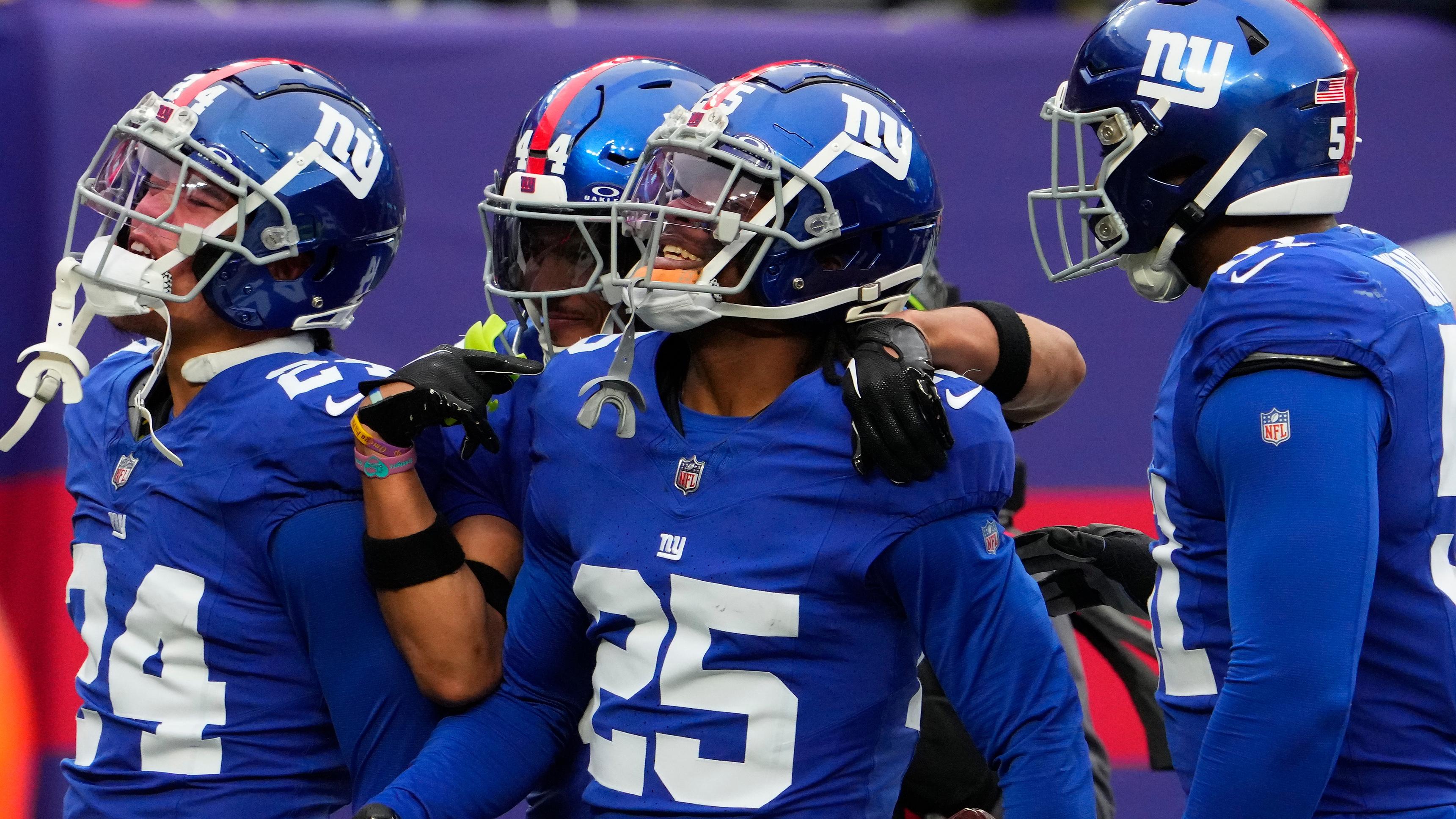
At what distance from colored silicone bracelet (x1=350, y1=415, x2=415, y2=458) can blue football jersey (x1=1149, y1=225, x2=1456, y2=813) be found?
2.56 feet

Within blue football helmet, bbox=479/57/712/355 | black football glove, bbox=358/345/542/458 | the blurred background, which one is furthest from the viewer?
the blurred background

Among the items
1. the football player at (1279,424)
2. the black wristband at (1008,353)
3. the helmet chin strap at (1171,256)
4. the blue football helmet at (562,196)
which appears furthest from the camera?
the blue football helmet at (562,196)

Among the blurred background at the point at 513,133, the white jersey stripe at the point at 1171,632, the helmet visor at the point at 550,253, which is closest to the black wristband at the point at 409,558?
the helmet visor at the point at 550,253

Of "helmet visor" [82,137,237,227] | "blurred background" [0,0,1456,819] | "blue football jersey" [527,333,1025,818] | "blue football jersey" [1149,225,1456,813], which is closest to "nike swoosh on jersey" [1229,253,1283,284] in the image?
"blue football jersey" [1149,225,1456,813]

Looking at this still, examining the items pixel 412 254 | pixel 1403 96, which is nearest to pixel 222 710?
pixel 412 254

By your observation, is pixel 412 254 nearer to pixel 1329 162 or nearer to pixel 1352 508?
pixel 1329 162

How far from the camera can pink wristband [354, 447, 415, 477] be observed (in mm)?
1646

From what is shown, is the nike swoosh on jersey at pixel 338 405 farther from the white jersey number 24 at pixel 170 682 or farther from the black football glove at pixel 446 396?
the white jersey number 24 at pixel 170 682

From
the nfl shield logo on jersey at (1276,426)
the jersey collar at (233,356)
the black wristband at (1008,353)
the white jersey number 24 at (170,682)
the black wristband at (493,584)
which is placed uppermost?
the nfl shield logo on jersey at (1276,426)

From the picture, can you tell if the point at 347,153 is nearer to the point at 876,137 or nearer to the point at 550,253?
the point at 550,253

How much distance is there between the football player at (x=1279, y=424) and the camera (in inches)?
51.2

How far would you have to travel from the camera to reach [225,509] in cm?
169

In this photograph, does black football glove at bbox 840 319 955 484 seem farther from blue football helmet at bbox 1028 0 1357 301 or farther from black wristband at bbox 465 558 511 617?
black wristband at bbox 465 558 511 617

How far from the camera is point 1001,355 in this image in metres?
1.81
